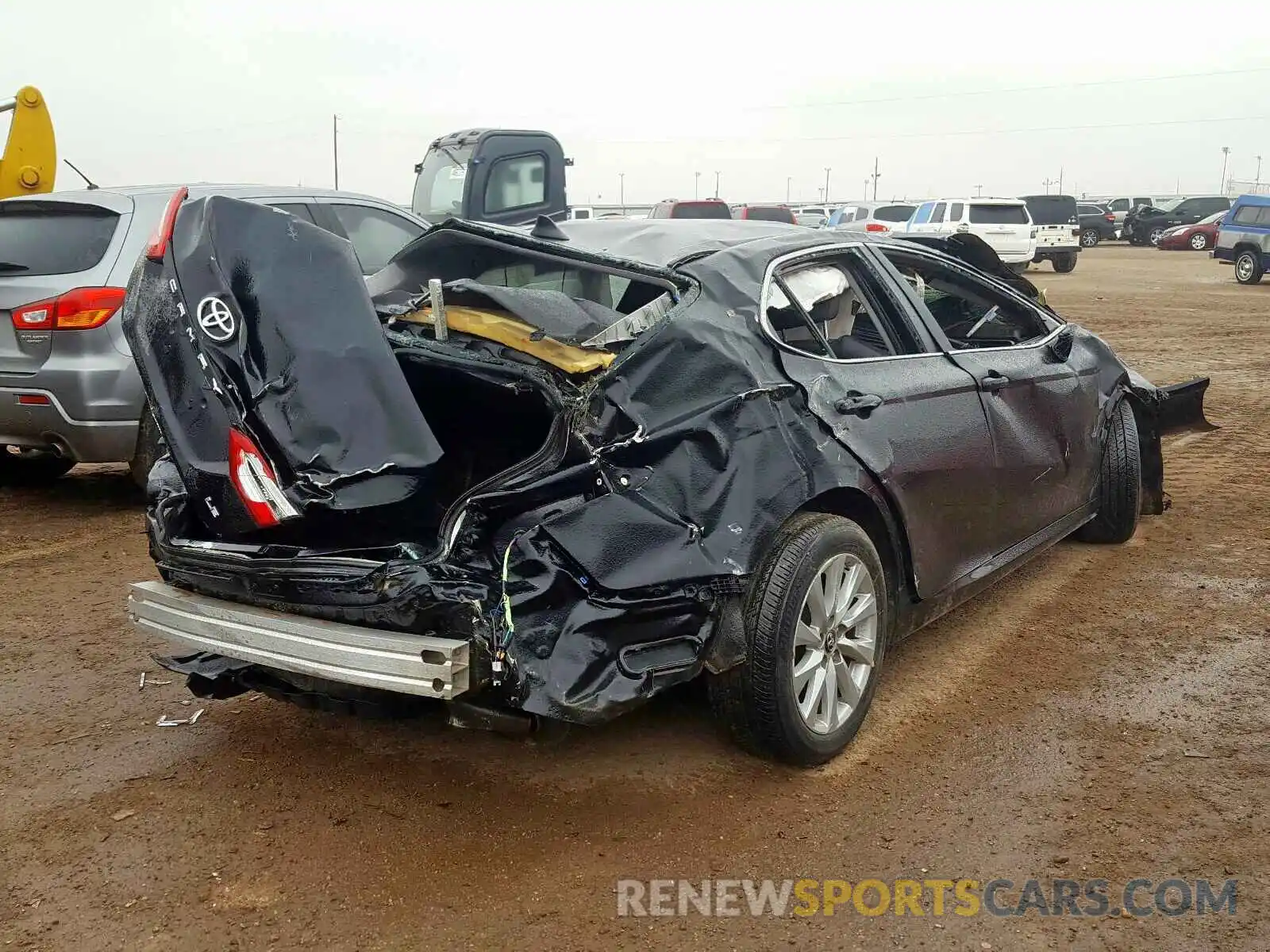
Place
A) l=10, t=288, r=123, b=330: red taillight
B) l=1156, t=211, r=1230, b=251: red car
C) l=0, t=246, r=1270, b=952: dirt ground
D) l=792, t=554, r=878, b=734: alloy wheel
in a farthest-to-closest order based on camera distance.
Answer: l=1156, t=211, r=1230, b=251: red car → l=10, t=288, r=123, b=330: red taillight → l=792, t=554, r=878, b=734: alloy wheel → l=0, t=246, r=1270, b=952: dirt ground

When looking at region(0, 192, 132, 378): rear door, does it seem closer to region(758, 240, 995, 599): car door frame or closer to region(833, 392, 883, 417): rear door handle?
region(758, 240, 995, 599): car door frame

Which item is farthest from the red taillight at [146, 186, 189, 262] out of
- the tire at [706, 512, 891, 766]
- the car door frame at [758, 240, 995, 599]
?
the tire at [706, 512, 891, 766]

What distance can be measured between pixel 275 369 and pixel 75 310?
370 cm

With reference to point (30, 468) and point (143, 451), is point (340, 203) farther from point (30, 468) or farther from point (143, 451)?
point (30, 468)

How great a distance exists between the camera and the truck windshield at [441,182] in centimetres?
1273

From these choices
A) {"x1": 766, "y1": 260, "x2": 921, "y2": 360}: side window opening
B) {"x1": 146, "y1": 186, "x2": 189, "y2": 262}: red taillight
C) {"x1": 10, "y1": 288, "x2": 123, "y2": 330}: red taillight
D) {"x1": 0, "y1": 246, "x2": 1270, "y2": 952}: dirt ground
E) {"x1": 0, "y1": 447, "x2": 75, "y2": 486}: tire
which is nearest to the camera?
{"x1": 0, "y1": 246, "x2": 1270, "y2": 952}: dirt ground

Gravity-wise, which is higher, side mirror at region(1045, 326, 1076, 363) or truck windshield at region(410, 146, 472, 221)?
truck windshield at region(410, 146, 472, 221)

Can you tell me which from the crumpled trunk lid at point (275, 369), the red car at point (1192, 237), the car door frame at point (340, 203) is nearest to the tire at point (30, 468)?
the car door frame at point (340, 203)

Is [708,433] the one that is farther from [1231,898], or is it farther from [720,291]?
[1231,898]

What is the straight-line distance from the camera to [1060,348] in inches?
198

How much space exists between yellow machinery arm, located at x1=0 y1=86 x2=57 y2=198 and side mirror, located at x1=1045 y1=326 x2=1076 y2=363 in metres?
9.06

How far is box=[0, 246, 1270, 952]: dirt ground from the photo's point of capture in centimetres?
275

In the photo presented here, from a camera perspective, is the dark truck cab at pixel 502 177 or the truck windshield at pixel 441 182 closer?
the dark truck cab at pixel 502 177

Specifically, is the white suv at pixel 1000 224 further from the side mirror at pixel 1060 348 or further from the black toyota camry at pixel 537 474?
the black toyota camry at pixel 537 474
